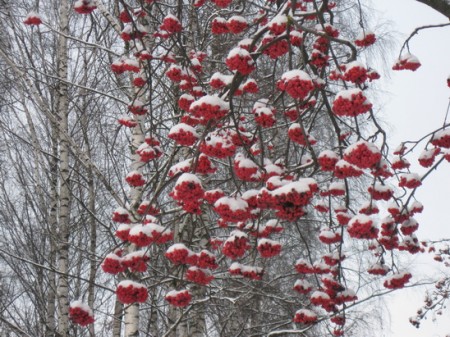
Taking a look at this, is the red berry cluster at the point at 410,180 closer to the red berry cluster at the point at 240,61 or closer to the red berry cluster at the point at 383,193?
the red berry cluster at the point at 383,193

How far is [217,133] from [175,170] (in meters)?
0.35

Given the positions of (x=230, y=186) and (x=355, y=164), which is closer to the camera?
(x=355, y=164)

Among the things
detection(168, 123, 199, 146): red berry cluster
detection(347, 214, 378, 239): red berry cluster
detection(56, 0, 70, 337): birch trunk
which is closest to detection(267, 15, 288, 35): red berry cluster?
detection(168, 123, 199, 146): red berry cluster

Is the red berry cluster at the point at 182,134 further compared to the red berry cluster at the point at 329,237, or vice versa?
the red berry cluster at the point at 329,237

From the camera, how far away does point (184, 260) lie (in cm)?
285

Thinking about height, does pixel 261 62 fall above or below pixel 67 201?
above

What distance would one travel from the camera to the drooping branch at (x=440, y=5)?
98.3 inches

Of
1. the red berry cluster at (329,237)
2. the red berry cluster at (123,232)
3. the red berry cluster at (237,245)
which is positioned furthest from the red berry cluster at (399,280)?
the red berry cluster at (123,232)

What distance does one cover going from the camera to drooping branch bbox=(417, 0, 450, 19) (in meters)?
2.50

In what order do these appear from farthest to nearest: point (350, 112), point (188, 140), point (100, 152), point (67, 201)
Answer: point (100, 152)
point (67, 201)
point (188, 140)
point (350, 112)

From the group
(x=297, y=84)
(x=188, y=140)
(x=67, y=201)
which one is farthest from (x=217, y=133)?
(x=67, y=201)

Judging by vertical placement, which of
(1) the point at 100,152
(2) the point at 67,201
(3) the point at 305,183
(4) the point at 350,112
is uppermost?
(1) the point at 100,152

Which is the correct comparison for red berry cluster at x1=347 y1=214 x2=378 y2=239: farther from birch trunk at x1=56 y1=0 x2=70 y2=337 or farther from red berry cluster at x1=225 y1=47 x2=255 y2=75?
birch trunk at x1=56 y1=0 x2=70 y2=337

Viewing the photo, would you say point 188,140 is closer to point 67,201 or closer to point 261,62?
point 67,201
